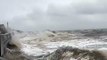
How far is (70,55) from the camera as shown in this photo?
19.9 meters

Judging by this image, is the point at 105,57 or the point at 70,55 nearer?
the point at 105,57

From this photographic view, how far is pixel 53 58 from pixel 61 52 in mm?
1103

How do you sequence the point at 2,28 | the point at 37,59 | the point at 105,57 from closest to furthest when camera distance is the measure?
the point at 105,57
the point at 37,59
the point at 2,28

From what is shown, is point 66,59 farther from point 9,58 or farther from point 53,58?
point 9,58

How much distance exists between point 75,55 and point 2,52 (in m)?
5.55

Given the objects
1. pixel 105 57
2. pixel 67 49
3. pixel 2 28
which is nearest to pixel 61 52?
pixel 67 49

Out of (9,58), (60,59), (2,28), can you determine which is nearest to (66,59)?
(60,59)

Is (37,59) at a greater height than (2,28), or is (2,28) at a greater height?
(2,28)

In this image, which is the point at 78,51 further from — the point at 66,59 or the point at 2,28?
the point at 2,28

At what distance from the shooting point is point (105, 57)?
60.4 ft

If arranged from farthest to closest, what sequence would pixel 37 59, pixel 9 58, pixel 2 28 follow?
pixel 2 28 → pixel 37 59 → pixel 9 58

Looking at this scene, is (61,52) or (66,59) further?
(61,52)

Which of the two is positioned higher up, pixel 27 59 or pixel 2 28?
pixel 2 28

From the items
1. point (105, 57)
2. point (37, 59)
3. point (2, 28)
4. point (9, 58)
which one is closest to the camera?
point (105, 57)
